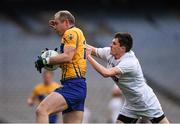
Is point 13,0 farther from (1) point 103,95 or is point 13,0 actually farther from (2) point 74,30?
(2) point 74,30

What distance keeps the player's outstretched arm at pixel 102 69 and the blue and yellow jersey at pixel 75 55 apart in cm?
20

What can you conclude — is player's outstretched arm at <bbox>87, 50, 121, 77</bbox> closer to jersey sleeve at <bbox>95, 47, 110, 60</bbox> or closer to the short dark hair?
the short dark hair

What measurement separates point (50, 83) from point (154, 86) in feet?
16.4

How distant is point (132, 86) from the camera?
28.1ft

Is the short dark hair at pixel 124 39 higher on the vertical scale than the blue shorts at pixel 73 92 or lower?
higher

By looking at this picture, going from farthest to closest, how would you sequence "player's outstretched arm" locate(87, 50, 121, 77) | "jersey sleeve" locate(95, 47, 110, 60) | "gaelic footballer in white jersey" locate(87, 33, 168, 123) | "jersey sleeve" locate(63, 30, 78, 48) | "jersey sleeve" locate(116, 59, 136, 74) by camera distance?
"jersey sleeve" locate(95, 47, 110, 60) → "gaelic footballer in white jersey" locate(87, 33, 168, 123) → "jersey sleeve" locate(116, 59, 136, 74) → "player's outstretched arm" locate(87, 50, 121, 77) → "jersey sleeve" locate(63, 30, 78, 48)

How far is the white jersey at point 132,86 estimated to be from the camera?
27.7 feet

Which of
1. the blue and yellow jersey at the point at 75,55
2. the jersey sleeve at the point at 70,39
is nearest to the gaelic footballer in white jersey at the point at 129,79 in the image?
the blue and yellow jersey at the point at 75,55

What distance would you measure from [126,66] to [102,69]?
386 millimetres

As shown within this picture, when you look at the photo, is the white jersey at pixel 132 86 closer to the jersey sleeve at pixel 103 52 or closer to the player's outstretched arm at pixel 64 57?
the jersey sleeve at pixel 103 52

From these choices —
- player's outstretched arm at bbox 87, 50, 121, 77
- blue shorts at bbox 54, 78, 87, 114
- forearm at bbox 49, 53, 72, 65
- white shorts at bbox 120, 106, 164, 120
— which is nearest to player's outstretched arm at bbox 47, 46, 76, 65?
forearm at bbox 49, 53, 72, 65

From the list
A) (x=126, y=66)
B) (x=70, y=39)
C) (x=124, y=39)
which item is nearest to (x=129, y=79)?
(x=126, y=66)

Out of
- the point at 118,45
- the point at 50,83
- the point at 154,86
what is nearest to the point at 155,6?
the point at 154,86

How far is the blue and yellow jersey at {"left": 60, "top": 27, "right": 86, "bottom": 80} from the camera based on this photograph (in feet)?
25.4
